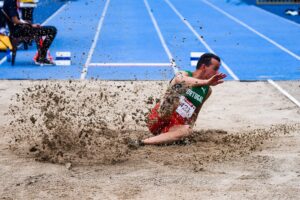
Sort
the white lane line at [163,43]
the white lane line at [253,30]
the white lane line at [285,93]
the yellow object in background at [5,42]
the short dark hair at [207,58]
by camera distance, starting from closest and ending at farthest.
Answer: the short dark hair at [207,58]
the white lane line at [285,93]
the white lane line at [163,43]
the yellow object in background at [5,42]
the white lane line at [253,30]

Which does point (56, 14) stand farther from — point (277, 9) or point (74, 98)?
point (74, 98)

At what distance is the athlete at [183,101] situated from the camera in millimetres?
6594

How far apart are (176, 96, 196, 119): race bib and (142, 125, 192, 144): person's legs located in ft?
0.41

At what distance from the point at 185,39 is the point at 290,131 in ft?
29.0

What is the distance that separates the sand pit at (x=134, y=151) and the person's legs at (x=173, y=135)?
8 cm

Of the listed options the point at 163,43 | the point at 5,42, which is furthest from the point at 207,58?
the point at 163,43

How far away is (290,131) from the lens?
7.48m

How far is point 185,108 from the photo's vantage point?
667 cm

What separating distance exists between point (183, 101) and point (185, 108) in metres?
0.08

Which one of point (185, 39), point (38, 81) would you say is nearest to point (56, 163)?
point (38, 81)

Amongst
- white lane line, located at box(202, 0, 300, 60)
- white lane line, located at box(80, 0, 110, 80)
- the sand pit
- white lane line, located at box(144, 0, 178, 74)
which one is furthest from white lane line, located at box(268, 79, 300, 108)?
white lane line, located at box(80, 0, 110, 80)

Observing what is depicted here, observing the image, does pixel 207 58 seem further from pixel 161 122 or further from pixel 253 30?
pixel 253 30

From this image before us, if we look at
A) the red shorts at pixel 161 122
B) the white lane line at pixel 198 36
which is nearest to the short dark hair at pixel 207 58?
the red shorts at pixel 161 122

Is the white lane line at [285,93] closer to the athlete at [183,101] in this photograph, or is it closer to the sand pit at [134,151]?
the sand pit at [134,151]
